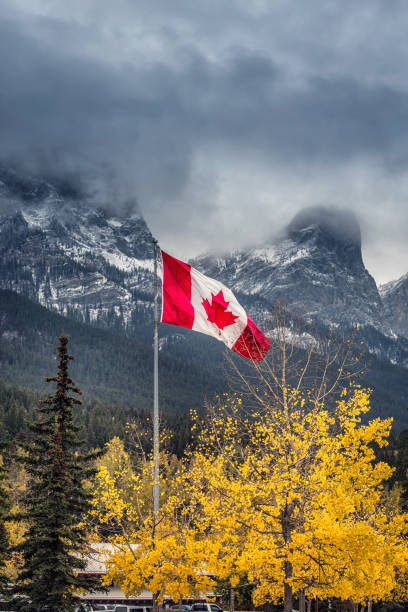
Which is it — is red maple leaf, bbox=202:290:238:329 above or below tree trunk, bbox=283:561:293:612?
above

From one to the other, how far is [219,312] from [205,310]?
1.89 ft

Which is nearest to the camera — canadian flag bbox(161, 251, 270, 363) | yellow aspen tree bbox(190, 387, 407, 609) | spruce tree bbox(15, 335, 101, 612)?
yellow aspen tree bbox(190, 387, 407, 609)

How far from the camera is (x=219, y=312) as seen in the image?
17.7 m

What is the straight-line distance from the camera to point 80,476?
85.0 feet

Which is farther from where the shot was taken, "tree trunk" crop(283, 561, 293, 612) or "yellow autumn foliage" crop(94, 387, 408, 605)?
"tree trunk" crop(283, 561, 293, 612)

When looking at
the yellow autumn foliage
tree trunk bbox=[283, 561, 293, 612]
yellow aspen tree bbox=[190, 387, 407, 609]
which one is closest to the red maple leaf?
yellow aspen tree bbox=[190, 387, 407, 609]

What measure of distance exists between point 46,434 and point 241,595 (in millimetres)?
25175

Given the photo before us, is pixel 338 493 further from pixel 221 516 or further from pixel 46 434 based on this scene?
pixel 46 434

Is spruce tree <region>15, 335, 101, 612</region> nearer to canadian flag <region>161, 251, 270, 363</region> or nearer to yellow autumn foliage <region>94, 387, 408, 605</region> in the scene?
yellow autumn foliage <region>94, 387, 408, 605</region>

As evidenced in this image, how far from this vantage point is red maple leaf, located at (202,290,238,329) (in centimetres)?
1748

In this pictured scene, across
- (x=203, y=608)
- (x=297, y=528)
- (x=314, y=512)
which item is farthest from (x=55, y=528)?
(x=203, y=608)

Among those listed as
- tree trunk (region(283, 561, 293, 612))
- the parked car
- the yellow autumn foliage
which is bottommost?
the parked car

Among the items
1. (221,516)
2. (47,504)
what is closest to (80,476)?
(47,504)

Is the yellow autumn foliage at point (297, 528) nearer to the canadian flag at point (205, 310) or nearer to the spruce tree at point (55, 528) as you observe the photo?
the canadian flag at point (205, 310)
